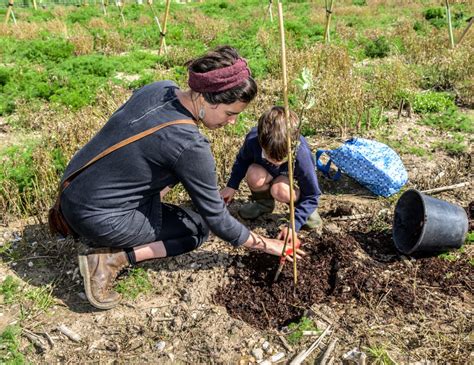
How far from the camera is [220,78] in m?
1.97

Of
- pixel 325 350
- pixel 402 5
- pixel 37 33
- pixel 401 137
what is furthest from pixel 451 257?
pixel 402 5

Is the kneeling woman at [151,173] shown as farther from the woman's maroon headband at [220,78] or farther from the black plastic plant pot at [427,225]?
the black plastic plant pot at [427,225]

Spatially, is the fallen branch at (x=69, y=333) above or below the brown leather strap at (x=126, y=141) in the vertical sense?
below

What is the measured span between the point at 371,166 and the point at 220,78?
6.03 ft

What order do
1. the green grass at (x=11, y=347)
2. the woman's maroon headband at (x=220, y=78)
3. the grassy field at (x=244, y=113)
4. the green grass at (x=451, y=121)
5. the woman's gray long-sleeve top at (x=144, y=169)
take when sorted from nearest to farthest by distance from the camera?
the woman's maroon headband at (x=220, y=78) → the woman's gray long-sleeve top at (x=144, y=169) → the green grass at (x=11, y=347) → the grassy field at (x=244, y=113) → the green grass at (x=451, y=121)


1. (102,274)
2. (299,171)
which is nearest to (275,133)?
(299,171)

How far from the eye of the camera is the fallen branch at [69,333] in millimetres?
2338

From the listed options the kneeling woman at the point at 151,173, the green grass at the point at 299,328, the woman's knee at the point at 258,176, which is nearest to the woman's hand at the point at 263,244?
the kneeling woman at the point at 151,173

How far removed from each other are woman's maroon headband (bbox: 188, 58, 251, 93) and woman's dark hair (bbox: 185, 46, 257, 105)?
2 cm

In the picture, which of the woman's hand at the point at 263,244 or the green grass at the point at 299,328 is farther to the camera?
the woman's hand at the point at 263,244

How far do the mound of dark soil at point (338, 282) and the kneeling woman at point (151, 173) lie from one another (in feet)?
1.06

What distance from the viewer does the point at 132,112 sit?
2.16m

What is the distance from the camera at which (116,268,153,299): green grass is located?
264 cm

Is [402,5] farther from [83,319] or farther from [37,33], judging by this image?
[83,319]
